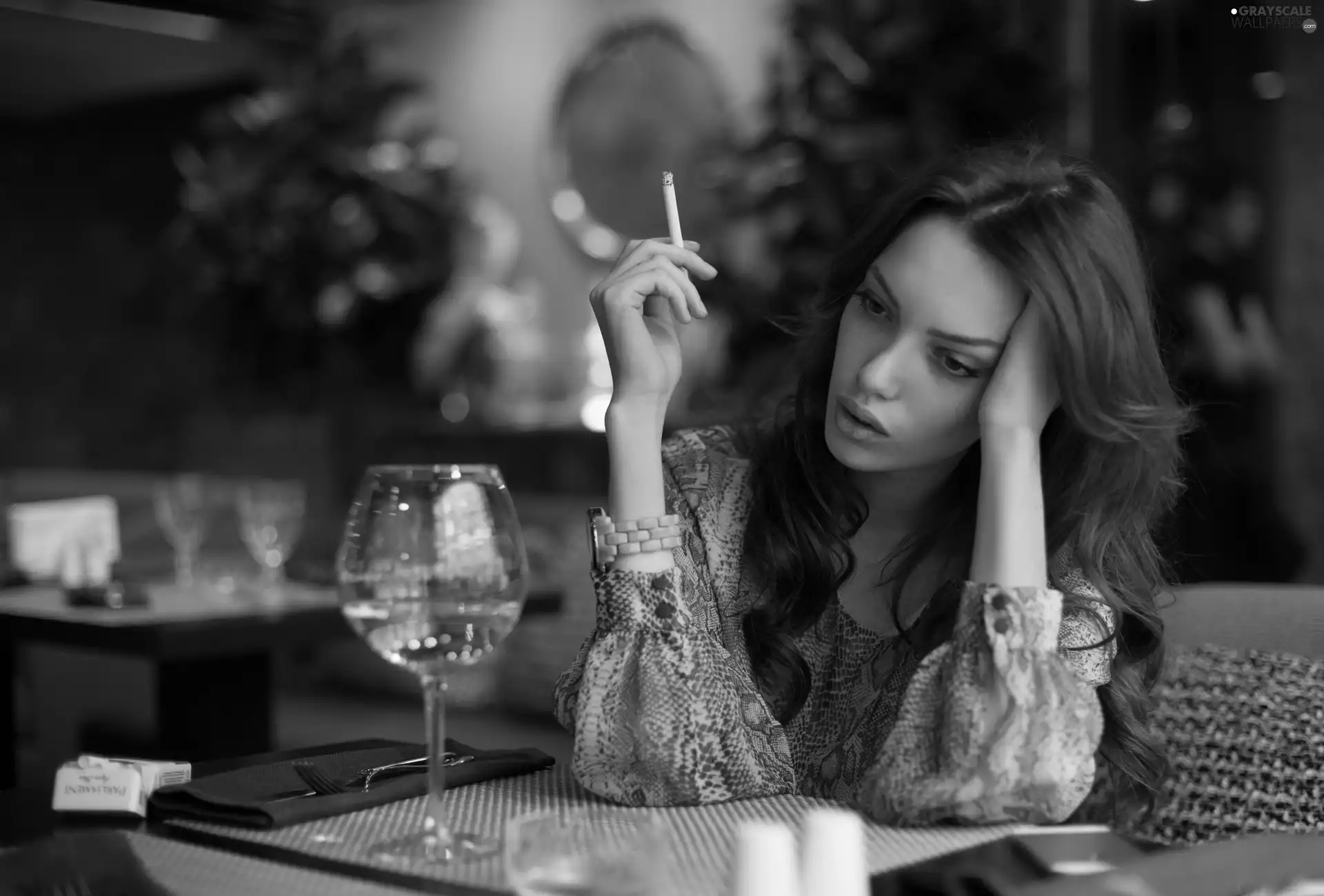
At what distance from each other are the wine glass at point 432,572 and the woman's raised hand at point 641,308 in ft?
1.33

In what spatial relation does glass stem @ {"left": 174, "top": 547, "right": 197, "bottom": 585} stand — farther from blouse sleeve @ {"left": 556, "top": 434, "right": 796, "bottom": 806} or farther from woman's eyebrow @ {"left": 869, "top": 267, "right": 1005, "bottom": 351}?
woman's eyebrow @ {"left": 869, "top": 267, "right": 1005, "bottom": 351}

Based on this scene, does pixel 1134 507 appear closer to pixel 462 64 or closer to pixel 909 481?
pixel 909 481

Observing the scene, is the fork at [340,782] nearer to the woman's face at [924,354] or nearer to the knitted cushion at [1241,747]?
the woman's face at [924,354]

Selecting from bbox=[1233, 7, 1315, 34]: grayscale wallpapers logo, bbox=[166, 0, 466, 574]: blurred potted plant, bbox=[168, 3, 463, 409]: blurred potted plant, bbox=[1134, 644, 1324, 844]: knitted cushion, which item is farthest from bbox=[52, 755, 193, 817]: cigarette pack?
bbox=[168, 3, 463, 409]: blurred potted plant

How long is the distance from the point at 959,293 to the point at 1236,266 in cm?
268

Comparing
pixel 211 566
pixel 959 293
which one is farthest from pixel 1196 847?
pixel 211 566

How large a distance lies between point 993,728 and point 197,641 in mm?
1434

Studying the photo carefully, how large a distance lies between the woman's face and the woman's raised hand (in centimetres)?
16

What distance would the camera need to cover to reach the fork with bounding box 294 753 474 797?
3.46 feet

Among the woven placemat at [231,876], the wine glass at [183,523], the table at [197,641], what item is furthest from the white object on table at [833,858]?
the wine glass at [183,523]

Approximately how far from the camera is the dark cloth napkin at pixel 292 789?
3.26ft

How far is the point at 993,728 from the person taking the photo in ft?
3.72

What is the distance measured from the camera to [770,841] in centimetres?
71

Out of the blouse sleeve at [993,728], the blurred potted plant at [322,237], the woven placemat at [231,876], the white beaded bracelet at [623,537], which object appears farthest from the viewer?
the blurred potted plant at [322,237]
